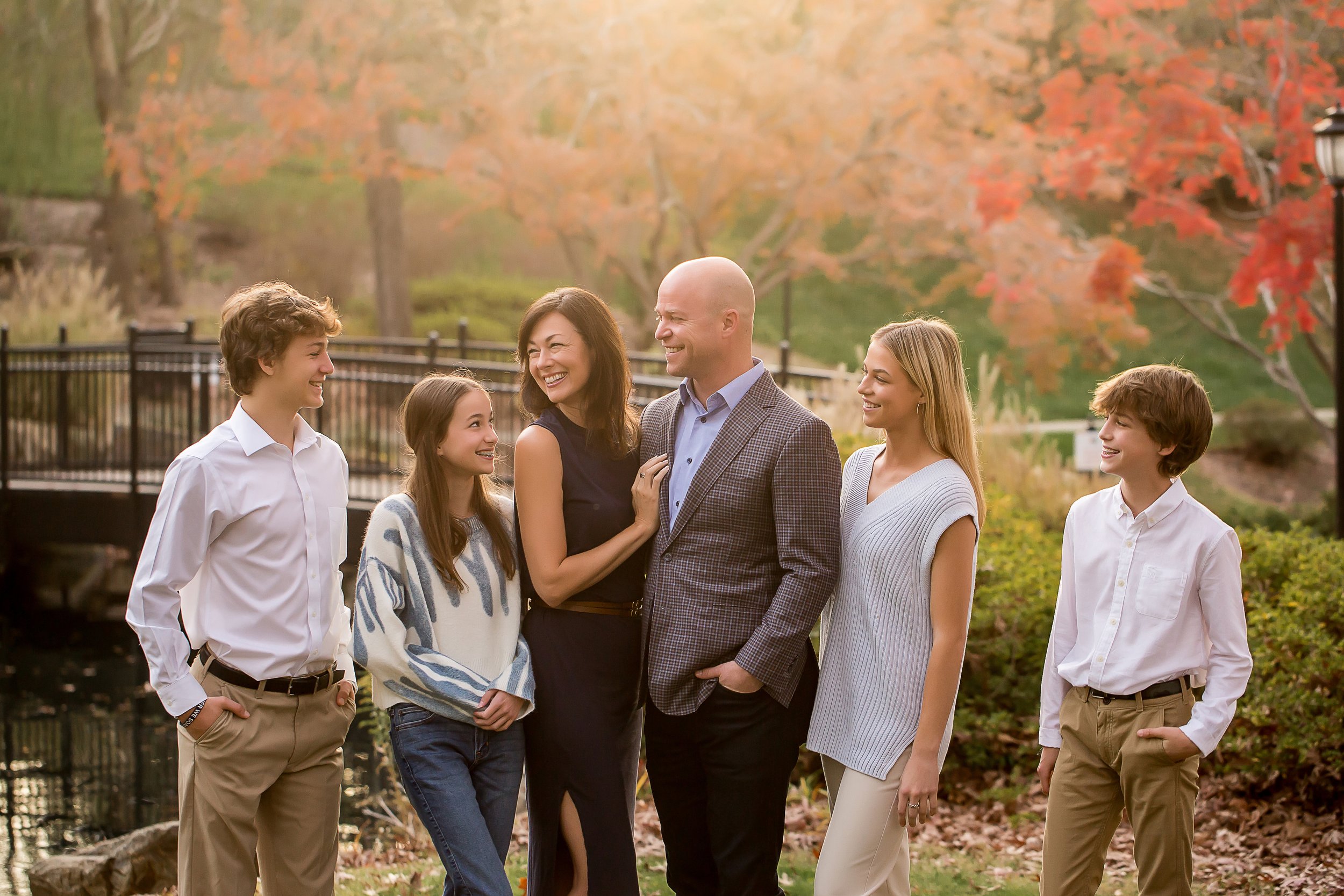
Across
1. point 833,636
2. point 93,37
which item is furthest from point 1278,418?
point 93,37

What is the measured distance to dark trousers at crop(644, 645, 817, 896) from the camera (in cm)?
287

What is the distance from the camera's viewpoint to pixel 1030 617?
5.70 meters

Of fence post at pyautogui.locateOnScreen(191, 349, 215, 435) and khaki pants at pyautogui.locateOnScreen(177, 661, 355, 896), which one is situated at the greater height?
fence post at pyautogui.locateOnScreen(191, 349, 215, 435)

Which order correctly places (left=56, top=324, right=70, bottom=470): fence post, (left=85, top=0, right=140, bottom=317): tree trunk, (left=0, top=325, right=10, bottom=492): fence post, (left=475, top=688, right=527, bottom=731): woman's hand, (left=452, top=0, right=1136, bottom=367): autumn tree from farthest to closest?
(left=85, top=0, right=140, bottom=317): tree trunk → (left=452, top=0, right=1136, bottom=367): autumn tree → (left=56, top=324, right=70, bottom=470): fence post → (left=0, top=325, right=10, bottom=492): fence post → (left=475, top=688, right=527, bottom=731): woman's hand

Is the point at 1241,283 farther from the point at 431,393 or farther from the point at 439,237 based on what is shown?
the point at 439,237

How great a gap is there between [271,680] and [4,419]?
9.61 meters

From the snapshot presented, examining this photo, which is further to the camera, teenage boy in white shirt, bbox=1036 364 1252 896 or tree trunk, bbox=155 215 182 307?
tree trunk, bbox=155 215 182 307

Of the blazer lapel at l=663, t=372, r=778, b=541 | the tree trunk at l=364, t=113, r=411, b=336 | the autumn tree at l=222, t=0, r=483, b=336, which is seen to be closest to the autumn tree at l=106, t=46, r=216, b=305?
the autumn tree at l=222, t=0, r=483, b=336

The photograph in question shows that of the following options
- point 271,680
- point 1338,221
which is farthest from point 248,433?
point 1338,221

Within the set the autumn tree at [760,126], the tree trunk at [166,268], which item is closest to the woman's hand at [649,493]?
the autumn tree at [760,126]

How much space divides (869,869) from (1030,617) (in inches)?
125

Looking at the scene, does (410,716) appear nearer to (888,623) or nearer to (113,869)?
(888,623)

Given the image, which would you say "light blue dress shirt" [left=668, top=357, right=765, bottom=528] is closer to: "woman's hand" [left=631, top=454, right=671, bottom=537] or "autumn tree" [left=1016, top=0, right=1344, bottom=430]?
"woman's hand" [left=631, top=454, right=671, bottom=537]

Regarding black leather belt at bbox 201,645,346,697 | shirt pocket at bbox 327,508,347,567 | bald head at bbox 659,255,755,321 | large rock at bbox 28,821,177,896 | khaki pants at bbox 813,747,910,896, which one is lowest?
large rock at bbox 28,821,177,896
